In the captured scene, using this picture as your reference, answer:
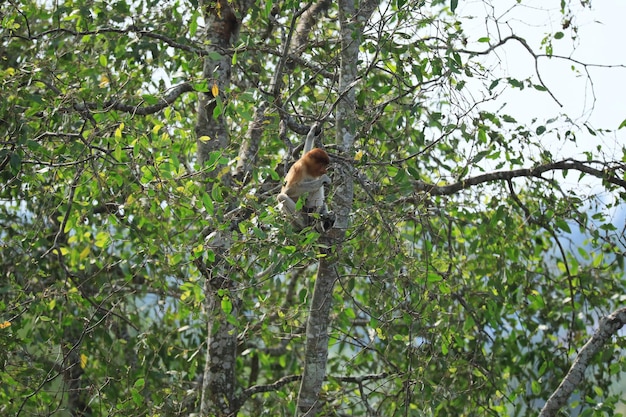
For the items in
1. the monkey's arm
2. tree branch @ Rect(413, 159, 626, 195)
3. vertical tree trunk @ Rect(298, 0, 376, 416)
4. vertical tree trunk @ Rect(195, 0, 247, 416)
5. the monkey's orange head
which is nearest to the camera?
vertical tree trunk @ Rect(298, 0, 376, 416)

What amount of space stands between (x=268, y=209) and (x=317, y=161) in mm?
802

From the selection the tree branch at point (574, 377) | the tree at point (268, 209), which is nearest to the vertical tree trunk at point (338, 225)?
the tree at point (268, 209)

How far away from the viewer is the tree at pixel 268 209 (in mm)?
4520

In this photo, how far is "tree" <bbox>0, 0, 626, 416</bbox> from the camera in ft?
14.8

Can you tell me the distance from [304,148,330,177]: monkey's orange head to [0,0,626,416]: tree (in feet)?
0.39

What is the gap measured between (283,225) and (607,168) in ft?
8.99

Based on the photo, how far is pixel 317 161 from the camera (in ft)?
15.4

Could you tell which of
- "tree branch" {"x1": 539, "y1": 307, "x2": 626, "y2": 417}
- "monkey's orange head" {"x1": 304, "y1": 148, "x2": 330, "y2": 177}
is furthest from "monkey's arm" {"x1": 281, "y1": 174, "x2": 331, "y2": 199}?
"tree branch" {"x1": 539, "y1": 307, "x2": 626, "y2": 417}

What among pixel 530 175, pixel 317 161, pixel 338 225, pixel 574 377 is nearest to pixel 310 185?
pixel 317 161

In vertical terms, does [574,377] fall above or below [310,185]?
below

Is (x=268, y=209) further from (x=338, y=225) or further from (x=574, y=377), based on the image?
(x=574, y=377)

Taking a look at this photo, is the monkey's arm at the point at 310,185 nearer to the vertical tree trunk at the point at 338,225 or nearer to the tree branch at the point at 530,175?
the vertical tree trunk at the point at 338,225

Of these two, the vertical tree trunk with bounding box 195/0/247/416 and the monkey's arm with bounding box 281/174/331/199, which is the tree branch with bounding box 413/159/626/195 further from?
the vertical tree trunk with bounding box 195/0/247/416

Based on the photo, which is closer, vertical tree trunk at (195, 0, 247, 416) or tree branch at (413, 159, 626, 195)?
tree branch at (413, 159, 626, 195)
